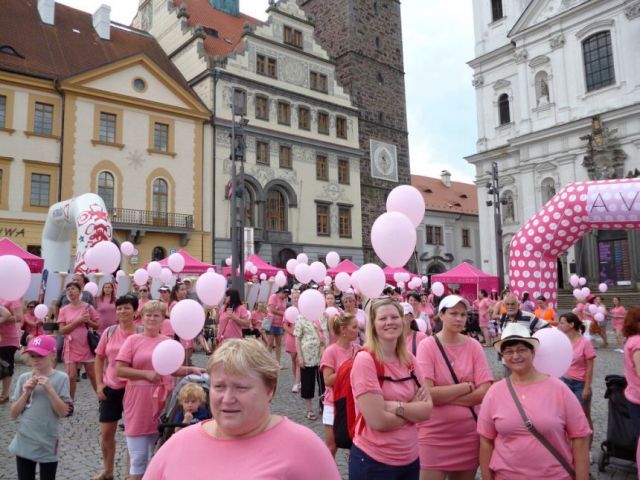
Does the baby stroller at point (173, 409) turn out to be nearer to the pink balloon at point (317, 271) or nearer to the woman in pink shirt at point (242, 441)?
the woman in pink shirt at point (242, 441)

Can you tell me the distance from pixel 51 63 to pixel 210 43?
8.77 m

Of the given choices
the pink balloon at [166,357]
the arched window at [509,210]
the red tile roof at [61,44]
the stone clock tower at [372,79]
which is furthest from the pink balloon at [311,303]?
the arched window at [509,210]

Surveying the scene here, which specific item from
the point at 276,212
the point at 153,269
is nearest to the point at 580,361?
the point at 153,269

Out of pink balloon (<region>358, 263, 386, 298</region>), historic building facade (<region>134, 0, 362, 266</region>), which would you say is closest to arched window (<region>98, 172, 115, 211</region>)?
historic building facade (<region>134, 0, 362, 266</region>)

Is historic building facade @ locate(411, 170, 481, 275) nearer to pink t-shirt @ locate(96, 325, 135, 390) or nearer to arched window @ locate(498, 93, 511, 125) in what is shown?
arched window @ locate(498, 93, 511, 125)

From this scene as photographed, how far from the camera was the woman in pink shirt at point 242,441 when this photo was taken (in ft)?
5.61

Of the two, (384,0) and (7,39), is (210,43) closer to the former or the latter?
(7,39)

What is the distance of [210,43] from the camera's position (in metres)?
30.2

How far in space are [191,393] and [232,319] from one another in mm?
4860

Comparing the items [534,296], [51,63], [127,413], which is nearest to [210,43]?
[51,63]

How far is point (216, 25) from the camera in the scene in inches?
1287

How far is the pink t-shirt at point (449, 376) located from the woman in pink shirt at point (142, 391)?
6.95 feet

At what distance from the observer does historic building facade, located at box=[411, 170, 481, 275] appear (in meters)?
44.0

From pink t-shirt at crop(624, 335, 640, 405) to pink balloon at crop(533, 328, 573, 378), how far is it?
121cm
